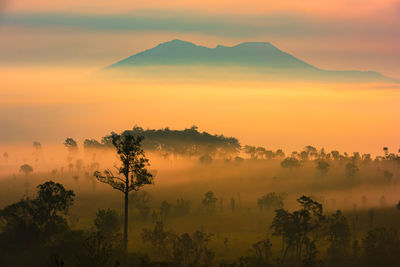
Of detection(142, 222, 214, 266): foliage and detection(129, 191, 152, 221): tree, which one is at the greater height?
detection(129, 191, 152, 221): tree

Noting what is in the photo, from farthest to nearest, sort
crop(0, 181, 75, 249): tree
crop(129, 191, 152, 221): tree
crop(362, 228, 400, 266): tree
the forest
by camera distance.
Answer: crop(129, 191, 152, 221): tree
crop(362, 228, 400, 266): tree
crop(0, 181, 75, 249): tree
the forest

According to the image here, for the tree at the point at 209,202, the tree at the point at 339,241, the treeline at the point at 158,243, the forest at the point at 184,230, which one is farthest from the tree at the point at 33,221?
the tree at the point at 209,202

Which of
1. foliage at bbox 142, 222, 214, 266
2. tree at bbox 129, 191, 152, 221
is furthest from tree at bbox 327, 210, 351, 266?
tree at bbox 129, 191, 152, 221

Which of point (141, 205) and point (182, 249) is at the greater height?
point (141, 205)

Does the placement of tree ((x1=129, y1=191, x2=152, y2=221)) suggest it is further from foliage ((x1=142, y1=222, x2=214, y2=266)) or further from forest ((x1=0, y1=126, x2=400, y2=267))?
foliage ((x1=142, y1=222, x2=214, y2=266))

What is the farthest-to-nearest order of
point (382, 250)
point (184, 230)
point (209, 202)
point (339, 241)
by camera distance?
1. point (209, 202)
2. point (184, 230)
3. point (339, 241)
4. point (382, 250)

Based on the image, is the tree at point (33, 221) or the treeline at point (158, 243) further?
the tree at point (33, 221)

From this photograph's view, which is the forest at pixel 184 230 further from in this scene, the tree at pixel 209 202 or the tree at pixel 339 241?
the tree at pixel 209 202

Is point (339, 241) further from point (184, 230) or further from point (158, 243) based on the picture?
point (184, 230)

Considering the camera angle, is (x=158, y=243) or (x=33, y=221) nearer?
(x=33, y=221)

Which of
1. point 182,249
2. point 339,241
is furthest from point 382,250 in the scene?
point 182,249

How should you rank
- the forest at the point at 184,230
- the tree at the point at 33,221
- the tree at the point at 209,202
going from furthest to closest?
1. the tree at the point at 209,202
2. the tree at the point at 33,221
3. the forest at the point at 184,230

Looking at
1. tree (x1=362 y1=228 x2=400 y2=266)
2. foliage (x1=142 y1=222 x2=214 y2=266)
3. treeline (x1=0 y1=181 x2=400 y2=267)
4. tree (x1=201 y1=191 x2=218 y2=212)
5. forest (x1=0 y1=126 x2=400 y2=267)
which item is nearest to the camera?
treeline (x1=0 y1=181 x2=400 y2=267)

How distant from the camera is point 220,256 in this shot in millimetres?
132375
